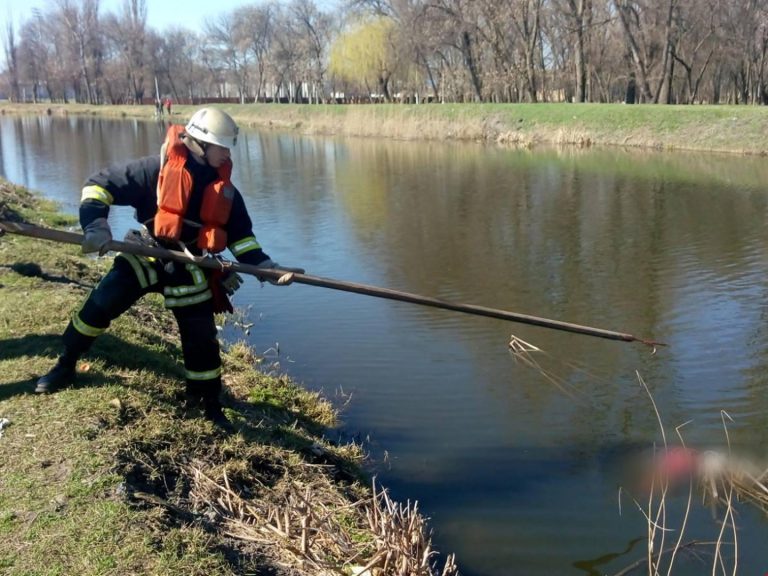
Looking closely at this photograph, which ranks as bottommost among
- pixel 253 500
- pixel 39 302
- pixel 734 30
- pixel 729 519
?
pixel 729 519

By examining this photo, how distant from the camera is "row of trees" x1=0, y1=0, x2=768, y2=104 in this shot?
43.2 meters

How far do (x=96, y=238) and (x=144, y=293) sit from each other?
1.70 feet

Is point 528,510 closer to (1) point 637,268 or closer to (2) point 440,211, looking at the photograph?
(1) point 637,268

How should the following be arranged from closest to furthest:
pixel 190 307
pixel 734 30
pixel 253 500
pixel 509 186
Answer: pixel 253 500
pixel 190 307
pixel 509 186
pixel 734 30

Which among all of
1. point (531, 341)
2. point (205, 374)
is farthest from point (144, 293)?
point (531, 341)

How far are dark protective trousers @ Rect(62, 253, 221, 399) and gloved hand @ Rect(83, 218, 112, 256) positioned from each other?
0.26 metres

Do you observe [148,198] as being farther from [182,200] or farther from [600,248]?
[600,248]

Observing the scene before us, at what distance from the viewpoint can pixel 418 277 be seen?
1095 cm

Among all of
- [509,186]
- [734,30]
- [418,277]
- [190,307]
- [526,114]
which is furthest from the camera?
[734,30]

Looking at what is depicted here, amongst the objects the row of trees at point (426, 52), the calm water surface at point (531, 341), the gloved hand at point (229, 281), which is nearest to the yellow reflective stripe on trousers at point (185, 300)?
the gloved hand at point (229, 281)

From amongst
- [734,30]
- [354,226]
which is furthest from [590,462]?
[734,30]

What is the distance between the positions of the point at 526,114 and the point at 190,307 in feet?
105

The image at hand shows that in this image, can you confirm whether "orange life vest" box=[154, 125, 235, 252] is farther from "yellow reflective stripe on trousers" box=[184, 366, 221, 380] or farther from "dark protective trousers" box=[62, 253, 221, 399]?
"yellow reflective stripe on trousers" box=[184, 366, 221, 380]

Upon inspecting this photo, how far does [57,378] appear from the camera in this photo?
191 inches
